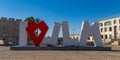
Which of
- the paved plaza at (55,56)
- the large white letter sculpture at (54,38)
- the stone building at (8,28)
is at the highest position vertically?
the stone building at (8,28)

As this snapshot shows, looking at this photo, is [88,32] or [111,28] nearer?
[88,32]

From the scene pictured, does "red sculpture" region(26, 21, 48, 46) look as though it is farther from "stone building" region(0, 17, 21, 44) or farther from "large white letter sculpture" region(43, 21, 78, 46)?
"stone building" region(0, 17, 21, 44)

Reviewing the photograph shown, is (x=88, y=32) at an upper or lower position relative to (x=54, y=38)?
upper

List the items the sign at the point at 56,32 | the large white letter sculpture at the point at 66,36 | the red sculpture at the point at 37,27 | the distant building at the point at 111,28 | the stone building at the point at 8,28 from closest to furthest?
the red sculpture at the point at 37,27, the sign at the point at 56,32, the large white letter sculpture at the point at 66,36, the stone building at the point at 8,28, the distant building at the point at 111,28

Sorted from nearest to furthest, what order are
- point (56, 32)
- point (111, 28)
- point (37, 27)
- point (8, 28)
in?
point (37, 27) < point (56, 32) < point (8, 28) < point (111, 28)

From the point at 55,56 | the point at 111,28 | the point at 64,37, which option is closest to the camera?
the point at 55,56

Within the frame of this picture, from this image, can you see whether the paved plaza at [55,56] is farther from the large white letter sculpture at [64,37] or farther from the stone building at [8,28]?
the stone building at [8,28]

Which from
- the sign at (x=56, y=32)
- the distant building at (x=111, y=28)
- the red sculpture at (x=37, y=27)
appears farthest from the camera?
the distant building at (x=111, y=28)

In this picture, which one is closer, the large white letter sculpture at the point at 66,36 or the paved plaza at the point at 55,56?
the paved plaza at the point at 55,56

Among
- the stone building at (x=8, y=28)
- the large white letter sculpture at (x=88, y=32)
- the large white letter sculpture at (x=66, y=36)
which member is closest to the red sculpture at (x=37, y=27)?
the large white letter sculpture at (x=66, y=36)

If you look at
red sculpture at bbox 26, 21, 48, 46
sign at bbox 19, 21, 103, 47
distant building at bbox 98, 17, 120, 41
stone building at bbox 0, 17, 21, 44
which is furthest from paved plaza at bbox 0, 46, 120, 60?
Result: distant building at bbox 98, 17, 120, 41

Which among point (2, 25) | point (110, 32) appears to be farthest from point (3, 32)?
point (110, 32)

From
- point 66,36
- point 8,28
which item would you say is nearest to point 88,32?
point 66,36

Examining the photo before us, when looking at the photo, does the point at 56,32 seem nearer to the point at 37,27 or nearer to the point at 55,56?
the point at 37,27
